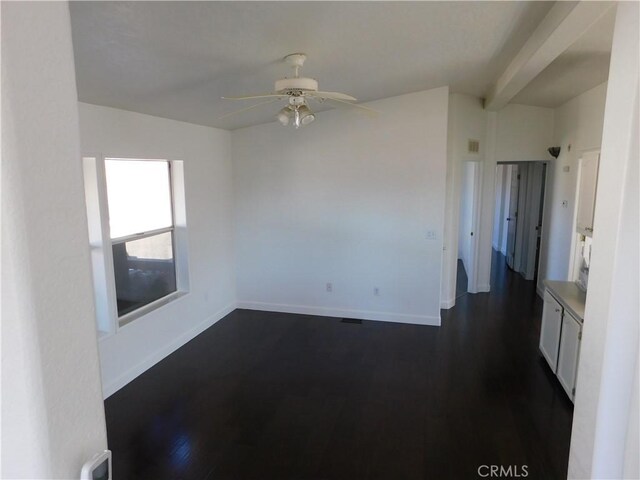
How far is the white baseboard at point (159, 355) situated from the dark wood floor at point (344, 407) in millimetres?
69

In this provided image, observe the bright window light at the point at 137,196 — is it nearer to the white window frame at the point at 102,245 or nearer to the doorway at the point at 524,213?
the white window frame at the point at 102,245

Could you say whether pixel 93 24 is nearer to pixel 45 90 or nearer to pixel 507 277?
pixel 45 90

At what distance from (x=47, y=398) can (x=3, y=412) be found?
71mm

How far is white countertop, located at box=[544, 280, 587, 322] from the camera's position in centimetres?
348

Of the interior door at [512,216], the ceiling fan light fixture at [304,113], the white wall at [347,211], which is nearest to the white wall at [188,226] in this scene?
the white wall at [347,211]

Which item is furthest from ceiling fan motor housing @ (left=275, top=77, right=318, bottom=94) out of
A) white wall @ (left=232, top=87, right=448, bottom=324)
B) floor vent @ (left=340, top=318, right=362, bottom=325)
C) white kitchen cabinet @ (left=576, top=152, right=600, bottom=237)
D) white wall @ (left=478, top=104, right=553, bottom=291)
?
white wall @ (left=478, top=104, right=553, bottom=291)

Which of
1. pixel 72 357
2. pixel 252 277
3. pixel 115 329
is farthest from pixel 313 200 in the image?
pixel 72 357

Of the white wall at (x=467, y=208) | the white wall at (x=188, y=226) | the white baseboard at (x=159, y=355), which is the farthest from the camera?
the white wall at (x=467, y=208)

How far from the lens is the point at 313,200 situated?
218 inches

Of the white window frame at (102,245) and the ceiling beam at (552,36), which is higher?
the ceiling beam at (552,36)

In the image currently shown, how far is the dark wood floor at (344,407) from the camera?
2867 mm

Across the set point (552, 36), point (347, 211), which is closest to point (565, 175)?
point (347, 211)

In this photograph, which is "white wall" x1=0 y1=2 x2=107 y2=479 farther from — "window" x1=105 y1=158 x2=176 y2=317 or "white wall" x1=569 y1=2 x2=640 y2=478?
"window" x1=105 y1=158 x2=176 y2=317

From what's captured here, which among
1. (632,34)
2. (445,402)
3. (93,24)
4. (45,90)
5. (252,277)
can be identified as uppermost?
(93,24)
